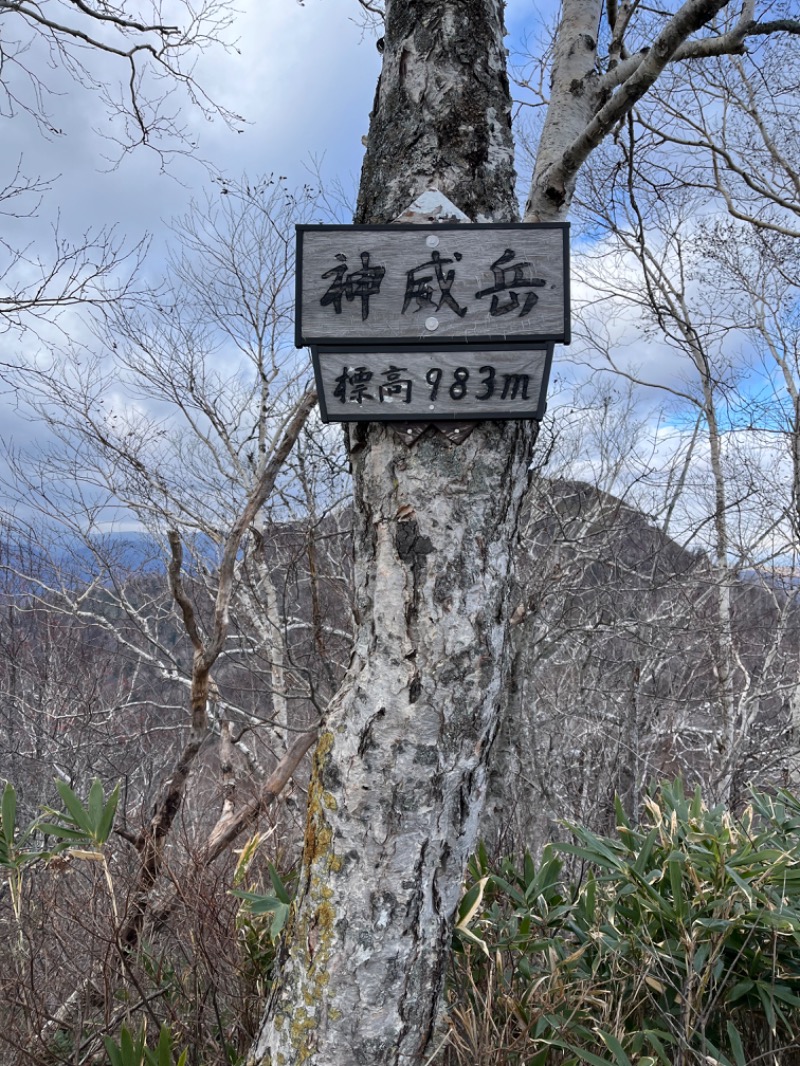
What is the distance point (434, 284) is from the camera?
129 centimetres

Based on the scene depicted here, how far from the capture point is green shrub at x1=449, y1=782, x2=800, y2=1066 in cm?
139

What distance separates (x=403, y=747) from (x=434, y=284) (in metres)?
0.85

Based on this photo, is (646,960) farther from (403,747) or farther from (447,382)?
(447,382)

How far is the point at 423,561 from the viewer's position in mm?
1254

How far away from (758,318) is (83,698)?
343 inches

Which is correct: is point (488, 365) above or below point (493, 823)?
above

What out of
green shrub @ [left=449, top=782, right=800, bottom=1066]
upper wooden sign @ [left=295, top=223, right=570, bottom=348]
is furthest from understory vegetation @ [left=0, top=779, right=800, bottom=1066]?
upper wooden sign @ [left=295, top=223, right=570, bottom=348]

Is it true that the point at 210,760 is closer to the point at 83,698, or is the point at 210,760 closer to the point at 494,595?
the point at 83,698

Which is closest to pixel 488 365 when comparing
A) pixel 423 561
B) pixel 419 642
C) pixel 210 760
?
pixel 423 561

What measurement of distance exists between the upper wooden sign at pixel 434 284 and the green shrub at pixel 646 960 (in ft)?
3.72

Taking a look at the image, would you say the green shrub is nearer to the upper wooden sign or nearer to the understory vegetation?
the understory vegetation

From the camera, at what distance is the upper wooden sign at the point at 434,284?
128 centimetres

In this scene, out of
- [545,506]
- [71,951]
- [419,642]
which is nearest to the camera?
[419,642]

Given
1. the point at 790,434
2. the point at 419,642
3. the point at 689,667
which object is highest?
the point at 790,434
